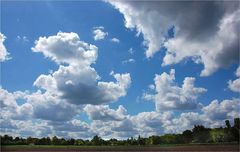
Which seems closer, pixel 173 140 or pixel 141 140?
pixel 173 140

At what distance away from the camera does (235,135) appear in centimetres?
9881

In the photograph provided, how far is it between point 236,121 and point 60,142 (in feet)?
195

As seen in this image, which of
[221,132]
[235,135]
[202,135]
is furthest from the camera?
[202,135]

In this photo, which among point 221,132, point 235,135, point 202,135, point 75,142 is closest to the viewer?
point 235,135

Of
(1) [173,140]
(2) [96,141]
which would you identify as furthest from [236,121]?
(2) [96,141]

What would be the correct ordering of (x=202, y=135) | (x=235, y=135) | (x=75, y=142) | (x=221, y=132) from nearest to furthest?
(x=235, y=135), (x=221, y=132), (x=202, y=135), (x=75, y=142)

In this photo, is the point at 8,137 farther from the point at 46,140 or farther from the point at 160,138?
the point at 160,138

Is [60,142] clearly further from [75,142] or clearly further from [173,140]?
[173,140]

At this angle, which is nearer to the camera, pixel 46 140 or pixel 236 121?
pixel 236 121

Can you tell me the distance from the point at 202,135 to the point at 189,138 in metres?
7.37

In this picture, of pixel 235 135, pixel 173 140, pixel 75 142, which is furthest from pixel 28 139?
pixel 235 135

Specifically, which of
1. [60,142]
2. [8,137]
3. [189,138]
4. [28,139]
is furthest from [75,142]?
[189,138]

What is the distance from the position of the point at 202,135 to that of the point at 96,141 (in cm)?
3638

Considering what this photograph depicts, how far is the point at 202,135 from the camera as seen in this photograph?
4594 inches
